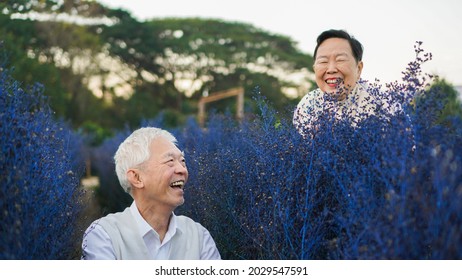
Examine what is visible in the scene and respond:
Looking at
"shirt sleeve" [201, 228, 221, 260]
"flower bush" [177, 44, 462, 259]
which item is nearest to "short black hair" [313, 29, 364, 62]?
"flower bush" [177, 44, 462, 259]

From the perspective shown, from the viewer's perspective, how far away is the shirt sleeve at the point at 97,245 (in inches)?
93.9

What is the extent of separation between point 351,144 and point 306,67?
28516mm

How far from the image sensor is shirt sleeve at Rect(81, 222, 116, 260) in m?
2.38

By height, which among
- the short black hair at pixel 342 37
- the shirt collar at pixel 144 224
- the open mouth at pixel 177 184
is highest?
the short black hair at pixel 342 37

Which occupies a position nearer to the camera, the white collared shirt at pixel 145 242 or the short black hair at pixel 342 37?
the white collared shirt at pixel 145 242

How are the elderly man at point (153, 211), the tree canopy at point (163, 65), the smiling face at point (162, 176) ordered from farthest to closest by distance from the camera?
the tree canopy at point (163, 65) → the smiling face at point (162, 176) → the elderly man at point (153, 211)

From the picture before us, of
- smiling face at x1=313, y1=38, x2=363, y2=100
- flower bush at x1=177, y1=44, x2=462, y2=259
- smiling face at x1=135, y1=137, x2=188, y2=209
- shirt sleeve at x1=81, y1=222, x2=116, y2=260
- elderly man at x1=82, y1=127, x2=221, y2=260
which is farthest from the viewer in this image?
smiling face at x1=313, y1=38, x2=363, y2=100

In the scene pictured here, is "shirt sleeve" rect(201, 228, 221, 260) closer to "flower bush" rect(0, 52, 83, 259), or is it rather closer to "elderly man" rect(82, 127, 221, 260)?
"elderly man" rect(82, 127, 221, 260)

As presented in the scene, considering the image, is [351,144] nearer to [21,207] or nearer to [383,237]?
[383,237]

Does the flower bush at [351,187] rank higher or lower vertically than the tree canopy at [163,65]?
lower

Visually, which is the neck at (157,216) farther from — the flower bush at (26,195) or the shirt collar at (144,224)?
the flower bush at (26,195)

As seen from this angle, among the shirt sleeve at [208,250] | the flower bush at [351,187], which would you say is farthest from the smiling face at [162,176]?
the flower bush at [351,187]

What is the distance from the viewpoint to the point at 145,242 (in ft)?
8.40

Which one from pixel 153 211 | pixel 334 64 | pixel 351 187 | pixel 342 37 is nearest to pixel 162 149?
pixel 153 211
